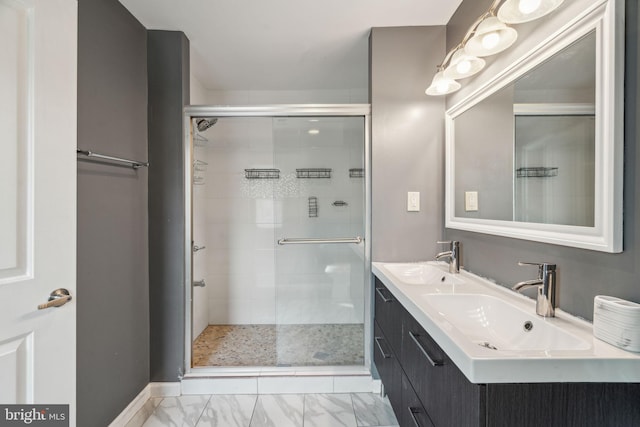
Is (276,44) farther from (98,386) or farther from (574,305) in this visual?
(98,386)

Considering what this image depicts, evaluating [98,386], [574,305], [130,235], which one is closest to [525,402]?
[574,305]

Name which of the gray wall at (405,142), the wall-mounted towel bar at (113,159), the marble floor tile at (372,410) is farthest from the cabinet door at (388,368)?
the wall-mounted towel bar at (113,159)

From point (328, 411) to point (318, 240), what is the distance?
1.17 m

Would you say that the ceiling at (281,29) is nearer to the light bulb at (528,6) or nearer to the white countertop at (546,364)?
the light bulb at (528,6)

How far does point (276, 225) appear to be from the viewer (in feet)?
7.79

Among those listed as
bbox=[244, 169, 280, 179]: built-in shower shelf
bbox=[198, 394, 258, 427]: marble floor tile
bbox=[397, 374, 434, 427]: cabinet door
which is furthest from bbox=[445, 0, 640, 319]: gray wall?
bbox=[244, 169, 280, 179]: built-in shower shelf

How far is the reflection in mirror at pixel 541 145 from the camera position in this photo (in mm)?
855

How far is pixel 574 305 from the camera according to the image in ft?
3.00

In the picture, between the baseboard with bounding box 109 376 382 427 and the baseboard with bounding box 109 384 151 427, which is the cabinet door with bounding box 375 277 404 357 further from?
the baseboard with bounding box 109 384 151 427

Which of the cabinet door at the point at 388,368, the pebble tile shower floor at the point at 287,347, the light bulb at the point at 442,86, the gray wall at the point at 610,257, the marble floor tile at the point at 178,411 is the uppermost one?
the light bulb at the point at 442,86
